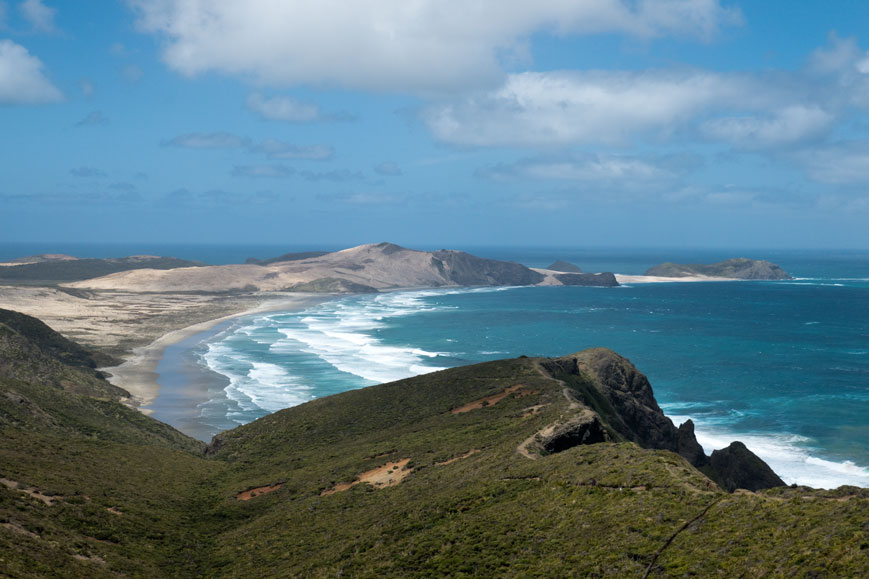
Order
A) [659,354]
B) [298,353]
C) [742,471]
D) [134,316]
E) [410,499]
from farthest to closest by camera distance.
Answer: [134,316] → [659,354] → [298,353] → [742,471] → [410,499]

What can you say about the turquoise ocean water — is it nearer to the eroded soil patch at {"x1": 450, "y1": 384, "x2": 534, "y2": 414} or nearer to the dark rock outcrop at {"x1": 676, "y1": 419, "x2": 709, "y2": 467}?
the dark rock outcrop at {"x1": 676, "y1": 419, "x2": 709, "y2": 467}

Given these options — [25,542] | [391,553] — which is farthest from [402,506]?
[25,542]

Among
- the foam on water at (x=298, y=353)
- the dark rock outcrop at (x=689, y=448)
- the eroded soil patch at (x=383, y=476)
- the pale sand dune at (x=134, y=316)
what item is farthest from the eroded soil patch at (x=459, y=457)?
the pale sand dune at (x=134, y=316)

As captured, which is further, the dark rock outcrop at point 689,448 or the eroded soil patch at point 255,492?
the dark rock outcrop at point 689,448

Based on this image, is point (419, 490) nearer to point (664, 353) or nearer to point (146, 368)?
point (146, 368)

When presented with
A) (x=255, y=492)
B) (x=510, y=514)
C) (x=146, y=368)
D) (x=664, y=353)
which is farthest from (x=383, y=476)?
(x=664, y=353)

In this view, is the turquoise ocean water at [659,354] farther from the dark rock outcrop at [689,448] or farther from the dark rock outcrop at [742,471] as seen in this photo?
the dark rock outcrop at [689,448]
